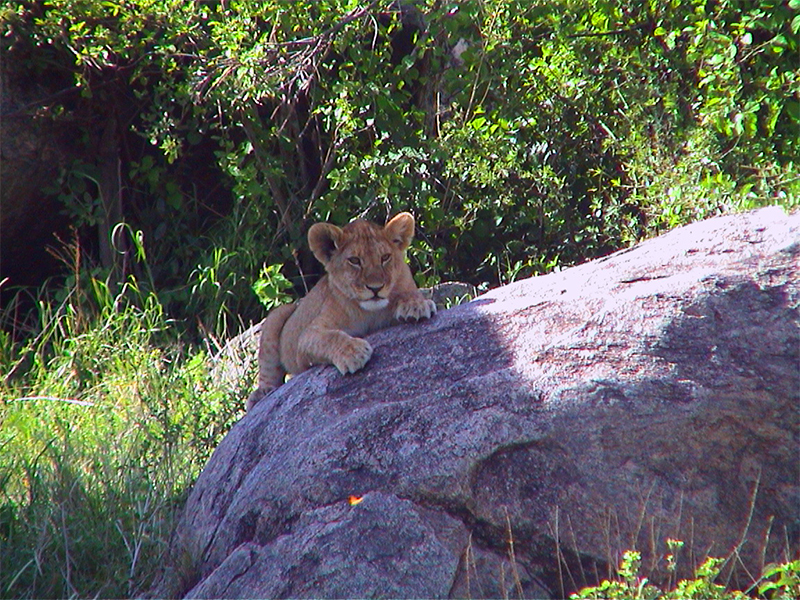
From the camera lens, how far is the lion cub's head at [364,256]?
472 centimetres

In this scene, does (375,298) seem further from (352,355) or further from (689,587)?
(689,587)

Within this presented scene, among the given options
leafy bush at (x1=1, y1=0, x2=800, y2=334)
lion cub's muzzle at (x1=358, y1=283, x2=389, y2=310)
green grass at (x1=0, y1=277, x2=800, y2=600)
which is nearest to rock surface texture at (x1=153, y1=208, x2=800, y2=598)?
green grass at (x1=0, y1=277, x2=800, y2=600)

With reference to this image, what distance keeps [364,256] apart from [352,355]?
2.50ft

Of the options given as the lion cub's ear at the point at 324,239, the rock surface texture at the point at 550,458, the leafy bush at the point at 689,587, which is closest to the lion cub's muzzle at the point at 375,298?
the lion cub's ear at the point at 324,239

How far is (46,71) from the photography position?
27.1ft

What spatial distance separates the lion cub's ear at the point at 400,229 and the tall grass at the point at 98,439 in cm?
143

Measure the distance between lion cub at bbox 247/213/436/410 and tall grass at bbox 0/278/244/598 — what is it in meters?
0.88

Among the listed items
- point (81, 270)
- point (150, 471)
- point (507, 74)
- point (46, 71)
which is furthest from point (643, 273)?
point (46, 71)

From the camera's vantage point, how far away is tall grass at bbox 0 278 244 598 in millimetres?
4254

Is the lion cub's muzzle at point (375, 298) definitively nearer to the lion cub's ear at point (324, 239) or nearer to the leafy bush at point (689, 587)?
the lion cub's ear at point (324, 239)

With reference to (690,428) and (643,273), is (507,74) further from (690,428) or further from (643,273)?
(690,428)

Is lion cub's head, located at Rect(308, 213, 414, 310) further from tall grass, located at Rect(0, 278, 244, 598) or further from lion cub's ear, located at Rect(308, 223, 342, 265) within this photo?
tall grass, located at Rect(0, 278, 244, 598)

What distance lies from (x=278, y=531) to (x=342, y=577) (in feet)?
1.35

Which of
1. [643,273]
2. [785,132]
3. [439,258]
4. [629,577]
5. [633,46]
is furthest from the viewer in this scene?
[439,258]
